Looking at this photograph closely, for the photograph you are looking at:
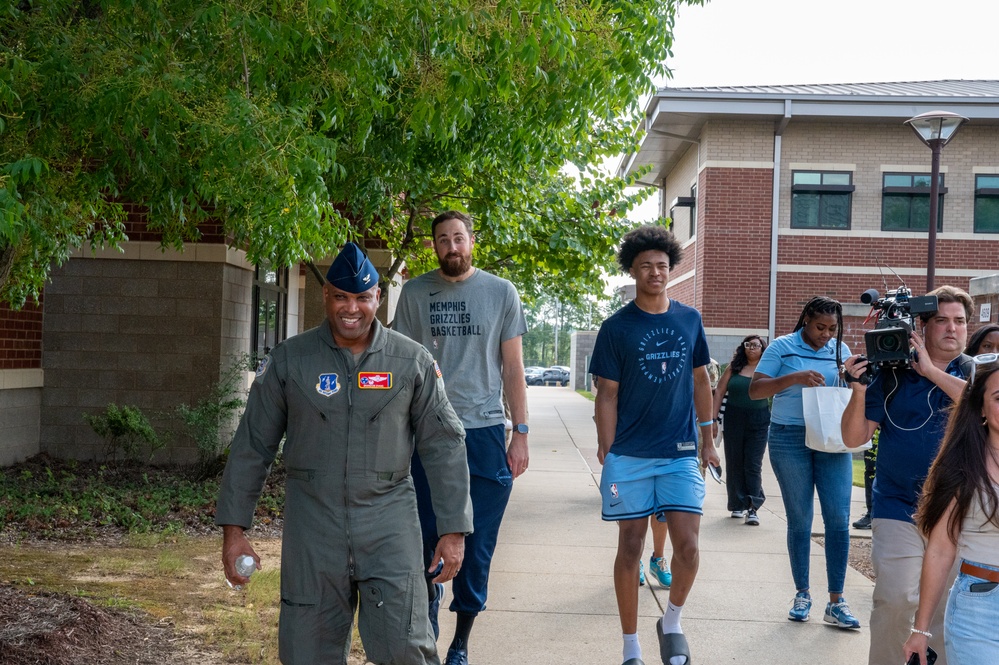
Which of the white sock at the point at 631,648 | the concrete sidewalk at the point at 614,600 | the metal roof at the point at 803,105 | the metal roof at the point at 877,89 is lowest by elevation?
the concrete sidewalk at the point at 614,600

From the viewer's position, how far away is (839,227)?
21562 millimetres

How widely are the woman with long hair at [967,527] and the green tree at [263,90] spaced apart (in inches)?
112

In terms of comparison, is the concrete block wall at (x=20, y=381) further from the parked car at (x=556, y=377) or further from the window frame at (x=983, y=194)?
the parked car at (x=556, y=377)

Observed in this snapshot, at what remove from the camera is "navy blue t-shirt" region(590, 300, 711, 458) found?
529 cm

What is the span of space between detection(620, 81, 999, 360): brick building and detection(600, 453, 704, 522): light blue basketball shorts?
16.7 meters

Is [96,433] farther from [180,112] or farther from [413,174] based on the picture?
[180,112]

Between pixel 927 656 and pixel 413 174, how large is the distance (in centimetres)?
605

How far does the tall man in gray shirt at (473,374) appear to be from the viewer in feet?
17.0

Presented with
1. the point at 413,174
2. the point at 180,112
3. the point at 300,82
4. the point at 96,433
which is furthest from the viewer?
the point at 96,433

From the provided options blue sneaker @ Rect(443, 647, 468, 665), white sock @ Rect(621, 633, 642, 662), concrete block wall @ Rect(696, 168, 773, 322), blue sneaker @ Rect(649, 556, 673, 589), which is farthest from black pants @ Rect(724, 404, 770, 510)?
concrete block wall @ Rect(696, 168, 773, 322)

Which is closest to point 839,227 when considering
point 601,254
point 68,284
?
point 601,254

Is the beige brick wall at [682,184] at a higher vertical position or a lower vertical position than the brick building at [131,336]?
higher

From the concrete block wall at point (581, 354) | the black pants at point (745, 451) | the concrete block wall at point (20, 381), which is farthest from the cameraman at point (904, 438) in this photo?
the concrete block wall at point (581, 354)

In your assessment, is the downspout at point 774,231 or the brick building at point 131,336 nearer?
the brick building at point 131,336
